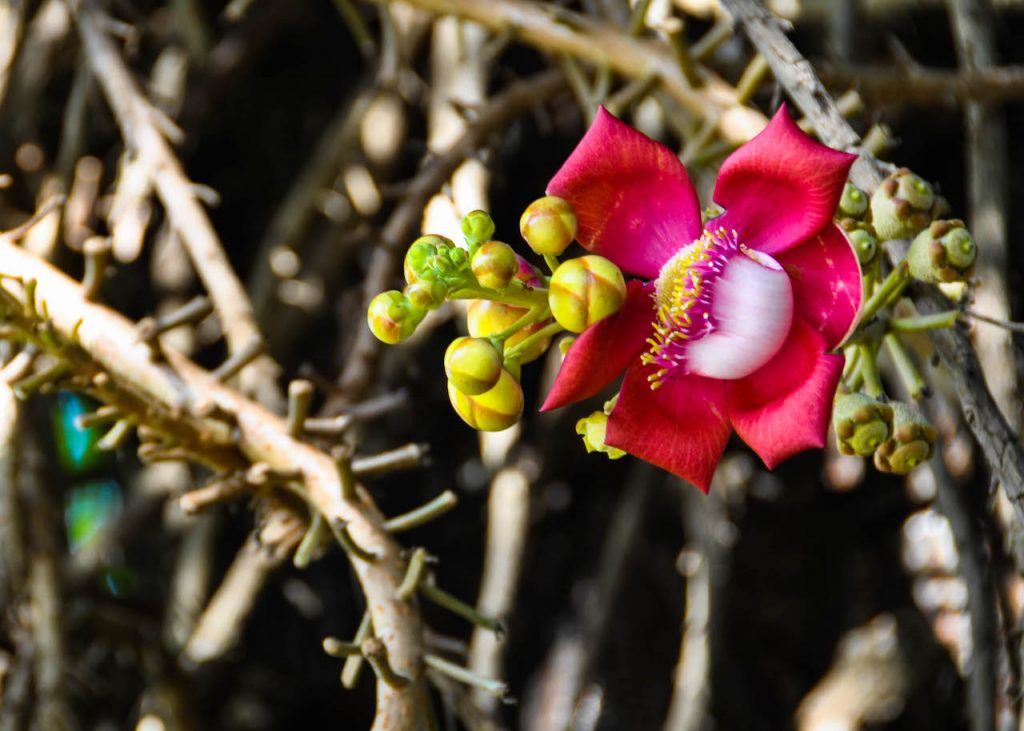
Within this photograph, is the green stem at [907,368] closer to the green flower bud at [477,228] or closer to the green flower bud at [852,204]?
the green flower bud at [852,204]

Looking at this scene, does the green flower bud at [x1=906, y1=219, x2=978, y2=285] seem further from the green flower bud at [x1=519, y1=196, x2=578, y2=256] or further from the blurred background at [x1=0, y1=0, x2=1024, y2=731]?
the blurred background at [x1=0, y1=0, x2=1024, y2=731]

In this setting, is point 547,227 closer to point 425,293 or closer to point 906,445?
point 425,293

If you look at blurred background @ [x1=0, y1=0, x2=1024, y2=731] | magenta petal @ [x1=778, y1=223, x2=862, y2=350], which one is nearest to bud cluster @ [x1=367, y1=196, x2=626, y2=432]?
magenta petal @ [x1=778, y1=223, x2=862, y2=350]

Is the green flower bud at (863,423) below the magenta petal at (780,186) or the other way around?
below

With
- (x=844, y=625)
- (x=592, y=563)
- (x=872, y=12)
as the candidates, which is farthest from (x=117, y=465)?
(x=872, y=12)

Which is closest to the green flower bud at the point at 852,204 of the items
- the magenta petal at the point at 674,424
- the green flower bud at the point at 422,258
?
the magenta petal at the point at 674,424

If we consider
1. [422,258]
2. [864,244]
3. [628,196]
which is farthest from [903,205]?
[422,258]

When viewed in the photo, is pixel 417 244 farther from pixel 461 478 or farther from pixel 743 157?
pixel 461 478
